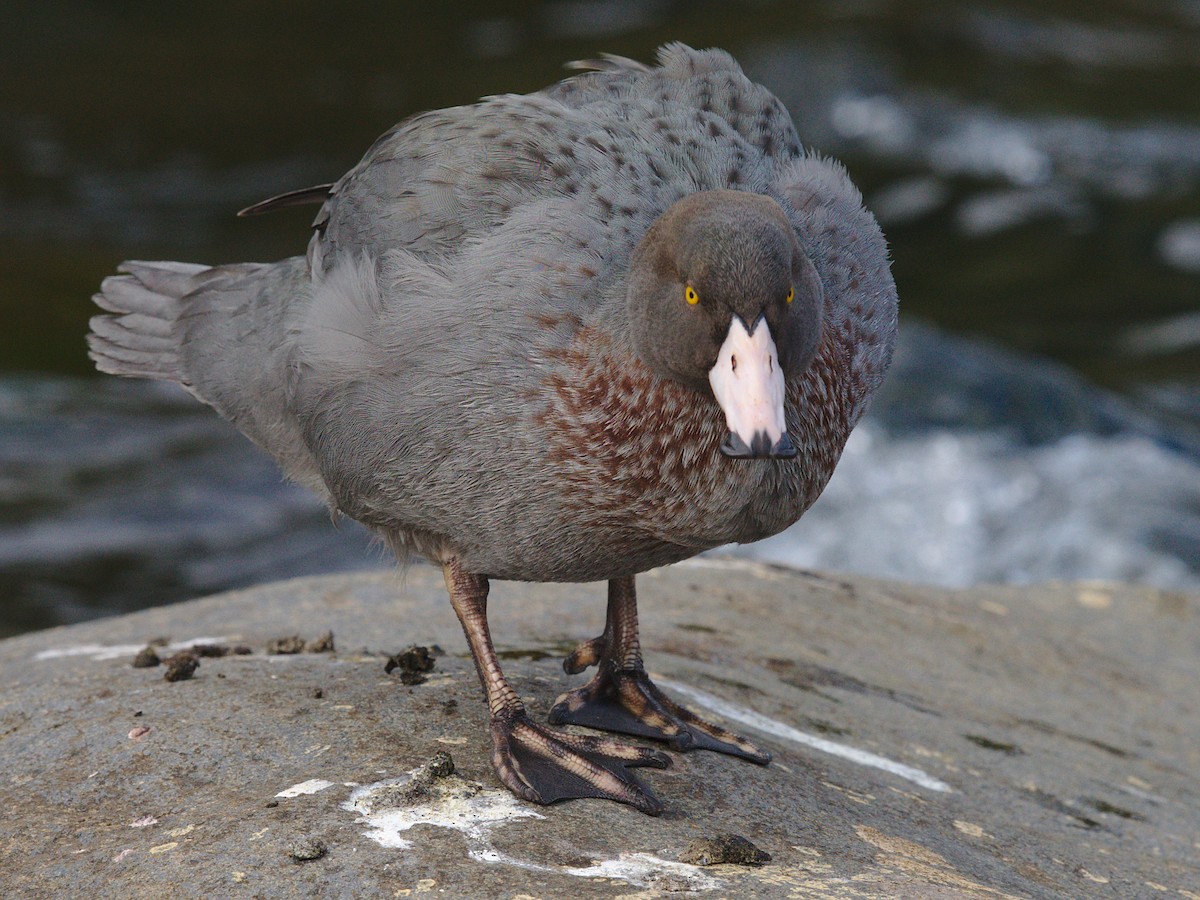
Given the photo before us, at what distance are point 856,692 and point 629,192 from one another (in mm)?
2608

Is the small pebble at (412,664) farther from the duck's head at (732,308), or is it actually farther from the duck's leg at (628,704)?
the duck's head at (732,308)

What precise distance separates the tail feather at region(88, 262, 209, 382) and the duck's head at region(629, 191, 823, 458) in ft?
8.22

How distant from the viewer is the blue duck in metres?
3.81

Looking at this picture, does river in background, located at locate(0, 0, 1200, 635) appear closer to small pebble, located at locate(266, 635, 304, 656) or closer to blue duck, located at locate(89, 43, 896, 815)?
small pebble, located at locate(266, 635, 304, 656)

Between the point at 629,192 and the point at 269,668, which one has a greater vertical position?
the point at 629,192

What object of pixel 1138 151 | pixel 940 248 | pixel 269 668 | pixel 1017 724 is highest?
pixel 1138 151

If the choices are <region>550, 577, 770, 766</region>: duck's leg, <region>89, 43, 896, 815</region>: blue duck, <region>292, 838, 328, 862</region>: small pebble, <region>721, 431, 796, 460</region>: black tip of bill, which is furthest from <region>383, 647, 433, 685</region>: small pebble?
<region>721, 431, 796, 460</region>: black tip of bill

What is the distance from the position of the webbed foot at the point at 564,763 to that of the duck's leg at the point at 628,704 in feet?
0.70

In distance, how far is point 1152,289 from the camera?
48.5 feet

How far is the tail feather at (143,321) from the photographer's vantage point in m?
5.69

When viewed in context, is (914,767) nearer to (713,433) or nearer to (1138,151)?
(713,433)

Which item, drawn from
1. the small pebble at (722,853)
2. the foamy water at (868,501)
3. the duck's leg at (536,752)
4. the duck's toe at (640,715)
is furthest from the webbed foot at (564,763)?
the foamy water at (868,501)

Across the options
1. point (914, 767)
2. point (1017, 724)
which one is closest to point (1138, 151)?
point (1017, 724)

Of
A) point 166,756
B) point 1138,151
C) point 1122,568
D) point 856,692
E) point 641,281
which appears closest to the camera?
point 641,281
